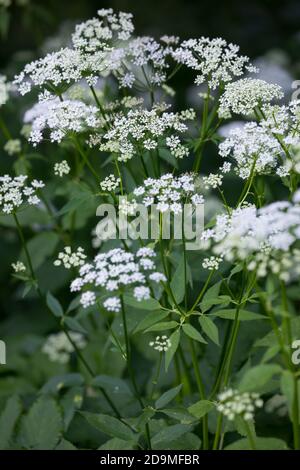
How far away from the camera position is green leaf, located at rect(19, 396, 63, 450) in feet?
13.2

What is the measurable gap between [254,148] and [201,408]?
3.98ft

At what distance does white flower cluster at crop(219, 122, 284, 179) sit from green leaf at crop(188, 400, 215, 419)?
1.06 m

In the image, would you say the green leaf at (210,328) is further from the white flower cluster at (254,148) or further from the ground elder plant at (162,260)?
the white flower cluster at (254,148)

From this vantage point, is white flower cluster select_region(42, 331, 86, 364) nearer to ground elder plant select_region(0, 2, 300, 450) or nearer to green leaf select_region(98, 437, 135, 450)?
ground elder plant select_region(0, 2, 300, 450)

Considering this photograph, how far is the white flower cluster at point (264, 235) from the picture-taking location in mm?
2525

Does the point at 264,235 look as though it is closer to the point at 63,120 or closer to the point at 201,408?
the point at 201,408

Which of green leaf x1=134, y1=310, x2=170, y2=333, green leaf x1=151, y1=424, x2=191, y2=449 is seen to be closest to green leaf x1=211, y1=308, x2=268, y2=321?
green leaf x1=134, y1=310, x2=170, y2=333

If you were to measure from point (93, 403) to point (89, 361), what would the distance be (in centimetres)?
48

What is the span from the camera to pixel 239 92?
333 cm

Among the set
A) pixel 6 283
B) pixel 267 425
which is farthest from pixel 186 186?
pixel 6 283

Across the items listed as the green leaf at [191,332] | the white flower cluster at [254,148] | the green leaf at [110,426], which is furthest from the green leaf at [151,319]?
the white flower cluster at [254,148]
